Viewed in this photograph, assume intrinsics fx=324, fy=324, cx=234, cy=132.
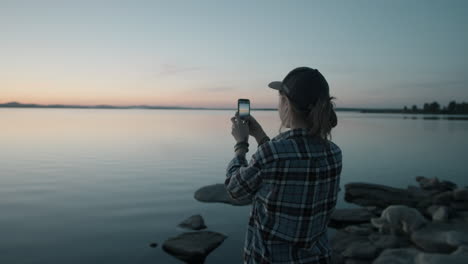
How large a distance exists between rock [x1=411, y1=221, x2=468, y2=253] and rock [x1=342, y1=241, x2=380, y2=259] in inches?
59.1

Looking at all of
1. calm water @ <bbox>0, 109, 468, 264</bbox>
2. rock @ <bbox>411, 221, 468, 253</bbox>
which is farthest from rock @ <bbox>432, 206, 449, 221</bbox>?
calm water @ <bbox>0, 109, 468, 264</bbox>

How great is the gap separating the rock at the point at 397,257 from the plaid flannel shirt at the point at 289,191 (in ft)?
19.0

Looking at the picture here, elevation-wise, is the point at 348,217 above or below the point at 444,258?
below

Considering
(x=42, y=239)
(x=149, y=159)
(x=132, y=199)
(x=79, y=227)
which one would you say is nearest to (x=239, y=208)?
(x=132, y=199)

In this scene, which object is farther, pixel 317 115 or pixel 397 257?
pixel 397 257

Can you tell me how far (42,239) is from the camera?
984cm

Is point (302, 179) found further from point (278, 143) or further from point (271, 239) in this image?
point (271, 239)

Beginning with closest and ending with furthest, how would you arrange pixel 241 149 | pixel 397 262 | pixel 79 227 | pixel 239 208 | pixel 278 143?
1. pixel 278 143
2. pixel 241 149
3. pixel 397 262
4. pixel 79 227
5. pixel 239 208

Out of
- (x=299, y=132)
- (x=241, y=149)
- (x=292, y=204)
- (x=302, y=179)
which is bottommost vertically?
(x=292, y=204)

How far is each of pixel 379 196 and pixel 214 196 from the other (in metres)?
7.38

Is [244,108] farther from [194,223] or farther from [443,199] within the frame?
[443,199]

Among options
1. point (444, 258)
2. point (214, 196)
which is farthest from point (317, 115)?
point (214, 196)

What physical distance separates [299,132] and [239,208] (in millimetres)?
A: 11369

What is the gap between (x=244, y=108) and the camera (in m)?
3.33
